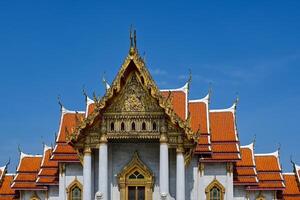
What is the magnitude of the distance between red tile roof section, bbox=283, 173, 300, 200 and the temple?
1.81m

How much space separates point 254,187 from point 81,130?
852 cm

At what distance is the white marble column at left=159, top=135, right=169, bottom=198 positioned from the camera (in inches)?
929

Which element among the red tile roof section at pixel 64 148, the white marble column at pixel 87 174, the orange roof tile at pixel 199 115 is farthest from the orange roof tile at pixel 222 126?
the white marble column at pixel 87 174

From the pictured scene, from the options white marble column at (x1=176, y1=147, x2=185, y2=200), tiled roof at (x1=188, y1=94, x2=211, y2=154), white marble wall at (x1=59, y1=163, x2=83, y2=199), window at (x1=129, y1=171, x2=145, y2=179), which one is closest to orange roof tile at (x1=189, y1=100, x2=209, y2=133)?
tiled roof at (x1=188, y1=94, x2=211, y2=154)

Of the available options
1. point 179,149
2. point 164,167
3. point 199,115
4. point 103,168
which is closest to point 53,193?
point 103,168

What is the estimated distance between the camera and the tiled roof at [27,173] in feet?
94.7

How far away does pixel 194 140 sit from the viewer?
2370 cm

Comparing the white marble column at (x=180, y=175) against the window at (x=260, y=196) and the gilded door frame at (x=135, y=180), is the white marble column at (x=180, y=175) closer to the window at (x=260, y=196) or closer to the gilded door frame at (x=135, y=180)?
the gilded door frame at (x=135, y=180)

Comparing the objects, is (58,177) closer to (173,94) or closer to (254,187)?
(173,94)

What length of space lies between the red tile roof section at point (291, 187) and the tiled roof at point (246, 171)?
298 centimetres

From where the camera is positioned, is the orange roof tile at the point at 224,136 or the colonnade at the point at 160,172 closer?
the colonnade at the point at 160,172

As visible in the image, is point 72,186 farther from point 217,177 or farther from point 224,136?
point 224,136

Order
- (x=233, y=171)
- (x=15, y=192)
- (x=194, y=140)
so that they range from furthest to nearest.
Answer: (x=15, y=192) < (x=233, y=171) < (x=194, y=140)

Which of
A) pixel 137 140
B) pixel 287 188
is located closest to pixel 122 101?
pixel 137 140
